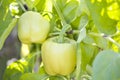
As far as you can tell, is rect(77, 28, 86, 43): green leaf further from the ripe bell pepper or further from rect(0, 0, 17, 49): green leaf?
rect(0, 0, 17, 49): green leaf

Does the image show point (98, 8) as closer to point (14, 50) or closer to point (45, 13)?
point (45, 13)

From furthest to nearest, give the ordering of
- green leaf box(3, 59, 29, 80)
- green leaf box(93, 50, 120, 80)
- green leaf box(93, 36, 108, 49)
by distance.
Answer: green leaf box(3, 59, 29, 80)
green leaf box(93, 36, 108, 49)
green leaf box(93, 50, 120, 80)

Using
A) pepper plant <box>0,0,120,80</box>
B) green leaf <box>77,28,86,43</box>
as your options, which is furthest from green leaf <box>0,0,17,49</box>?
green leaf <box>77,28,86,43</box>

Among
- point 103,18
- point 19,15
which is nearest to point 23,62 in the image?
point 19,15

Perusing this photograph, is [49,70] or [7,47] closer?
[49,70]

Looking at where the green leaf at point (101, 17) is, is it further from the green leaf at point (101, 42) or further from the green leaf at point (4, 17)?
the green leaf at point (4, 17)

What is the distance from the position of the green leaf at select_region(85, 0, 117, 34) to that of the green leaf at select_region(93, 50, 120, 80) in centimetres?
7

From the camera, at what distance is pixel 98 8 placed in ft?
2.26

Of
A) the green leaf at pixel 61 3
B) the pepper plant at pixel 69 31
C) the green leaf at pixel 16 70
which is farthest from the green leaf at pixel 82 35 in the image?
the green leaf at pixel 16 70

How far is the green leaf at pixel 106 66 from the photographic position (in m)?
0.62

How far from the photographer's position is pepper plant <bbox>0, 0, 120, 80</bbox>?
682mm

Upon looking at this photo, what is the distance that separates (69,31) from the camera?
0.74 m

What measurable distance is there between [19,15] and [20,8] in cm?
1

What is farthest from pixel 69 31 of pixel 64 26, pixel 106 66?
pixel 106 66
